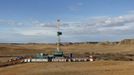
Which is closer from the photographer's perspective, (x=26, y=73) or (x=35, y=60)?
(x=26, y=73)

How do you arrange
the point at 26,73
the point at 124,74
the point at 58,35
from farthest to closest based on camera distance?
the point at 58,35 < the point at 26,73 < the point at 124,74

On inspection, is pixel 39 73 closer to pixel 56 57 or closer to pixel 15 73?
pixel 15 73

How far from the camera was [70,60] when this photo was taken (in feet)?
244

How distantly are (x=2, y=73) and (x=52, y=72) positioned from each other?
6.82 meters

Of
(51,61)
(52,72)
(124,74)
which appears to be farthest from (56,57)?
(124,74)

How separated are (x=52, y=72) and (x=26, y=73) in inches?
138

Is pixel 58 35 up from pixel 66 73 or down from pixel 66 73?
up

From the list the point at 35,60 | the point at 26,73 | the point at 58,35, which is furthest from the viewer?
the point at 58,35

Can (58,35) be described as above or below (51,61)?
above

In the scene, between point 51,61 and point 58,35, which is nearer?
point 51,61

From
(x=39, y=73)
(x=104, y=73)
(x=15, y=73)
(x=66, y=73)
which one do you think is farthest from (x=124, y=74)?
(x=15, y=73)

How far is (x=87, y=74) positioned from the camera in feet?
163

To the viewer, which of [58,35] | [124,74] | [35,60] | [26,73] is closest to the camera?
[124,74]

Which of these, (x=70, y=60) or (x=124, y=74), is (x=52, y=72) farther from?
(x=70, y=60)
